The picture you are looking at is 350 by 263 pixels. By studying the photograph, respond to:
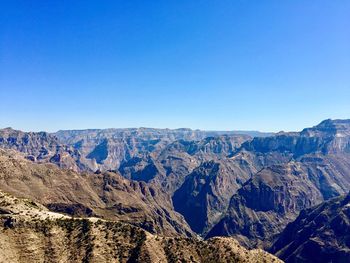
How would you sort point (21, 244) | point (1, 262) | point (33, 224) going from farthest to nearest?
1. point (33, 224)
2. point (21, 244)
3. point (1, 262)

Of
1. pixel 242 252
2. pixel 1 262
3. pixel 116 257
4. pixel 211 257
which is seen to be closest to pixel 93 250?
pixel 116 257

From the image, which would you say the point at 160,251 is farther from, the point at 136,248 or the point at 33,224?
the point at 33,224

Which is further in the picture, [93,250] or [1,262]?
[93,250]

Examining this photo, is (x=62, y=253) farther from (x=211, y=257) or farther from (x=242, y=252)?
(x=242, y=252)

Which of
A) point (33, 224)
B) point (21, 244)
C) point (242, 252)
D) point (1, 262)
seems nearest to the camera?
point (1, 262)

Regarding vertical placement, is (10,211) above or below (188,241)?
above

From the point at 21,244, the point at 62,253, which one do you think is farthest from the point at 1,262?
the point at 62,253
